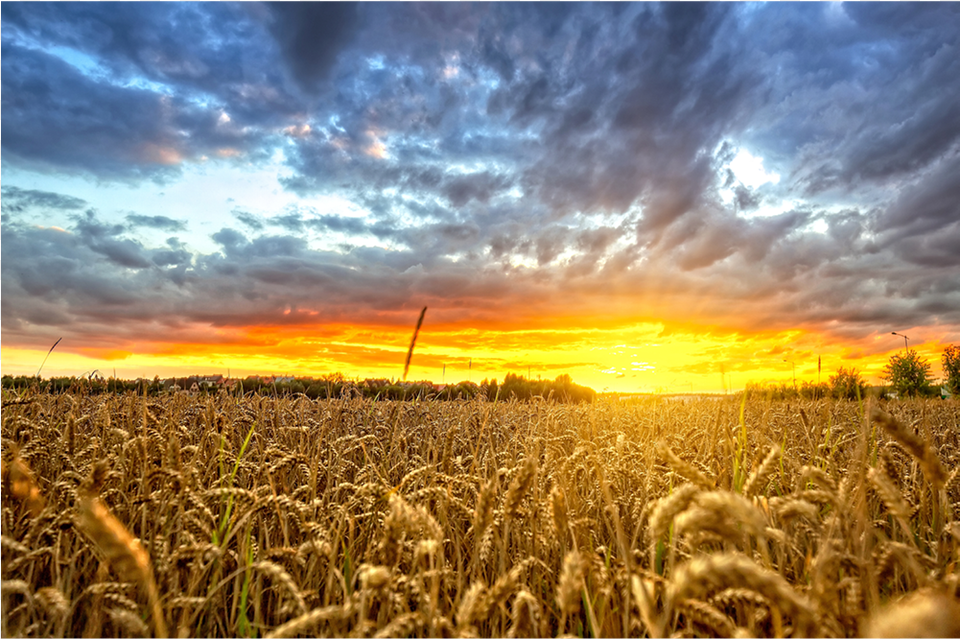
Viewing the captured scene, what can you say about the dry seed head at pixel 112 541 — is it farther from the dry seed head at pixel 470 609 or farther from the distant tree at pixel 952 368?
the distant tree at pixel 952 368

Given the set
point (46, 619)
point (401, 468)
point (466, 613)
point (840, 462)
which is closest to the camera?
point (466, 613)

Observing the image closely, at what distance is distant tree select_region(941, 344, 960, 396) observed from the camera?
30513 millimetres

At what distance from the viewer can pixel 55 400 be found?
6.14 meters

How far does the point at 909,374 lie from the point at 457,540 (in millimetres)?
44476

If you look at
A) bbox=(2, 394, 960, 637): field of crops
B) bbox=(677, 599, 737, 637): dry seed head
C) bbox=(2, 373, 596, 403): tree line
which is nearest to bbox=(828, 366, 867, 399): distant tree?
bbox=(2, 373, 596, 403): tree line

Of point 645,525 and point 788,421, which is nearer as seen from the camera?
point 645,525

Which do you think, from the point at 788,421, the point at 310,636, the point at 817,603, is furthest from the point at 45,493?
the point at 788,421

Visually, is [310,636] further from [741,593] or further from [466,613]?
[741,593]

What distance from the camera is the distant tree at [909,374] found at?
32.1 metres

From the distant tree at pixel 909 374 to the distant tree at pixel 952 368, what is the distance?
3.56ft

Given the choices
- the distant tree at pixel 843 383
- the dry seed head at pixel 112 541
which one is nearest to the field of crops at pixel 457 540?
the dry seed head at pixel 112 541

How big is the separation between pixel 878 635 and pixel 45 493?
4130 millimetres

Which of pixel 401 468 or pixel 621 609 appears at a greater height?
pixel 401 468

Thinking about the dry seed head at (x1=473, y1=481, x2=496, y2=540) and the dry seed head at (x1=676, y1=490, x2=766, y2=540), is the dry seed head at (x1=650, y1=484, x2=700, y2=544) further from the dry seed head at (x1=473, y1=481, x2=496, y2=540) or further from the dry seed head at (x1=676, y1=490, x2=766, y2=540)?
the dry seed head at (x1=473, y1=481, x2=496, y2=540)
